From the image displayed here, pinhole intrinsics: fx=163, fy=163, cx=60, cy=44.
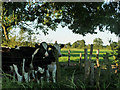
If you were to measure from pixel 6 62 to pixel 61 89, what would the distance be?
4546 millimetres

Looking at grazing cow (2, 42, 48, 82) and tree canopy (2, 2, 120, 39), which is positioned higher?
tree canopy (2, 2, 120, 39)

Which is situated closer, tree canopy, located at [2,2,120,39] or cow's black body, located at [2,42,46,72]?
cow's black body, located at [2,42,46,72]

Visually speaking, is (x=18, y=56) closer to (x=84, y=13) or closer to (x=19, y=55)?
(x=19, y=55)

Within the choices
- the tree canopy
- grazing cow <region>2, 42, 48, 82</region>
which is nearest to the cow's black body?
grazing cow <region>2, 42, 48, 82</region>

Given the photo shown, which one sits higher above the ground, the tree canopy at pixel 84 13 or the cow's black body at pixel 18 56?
the tree canopy at pixel 84 13

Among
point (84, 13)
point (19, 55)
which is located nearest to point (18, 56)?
point (19, 55)

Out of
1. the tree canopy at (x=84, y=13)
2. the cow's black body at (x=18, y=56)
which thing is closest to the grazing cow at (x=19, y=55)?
the cow's black body at (x=18, y=56)

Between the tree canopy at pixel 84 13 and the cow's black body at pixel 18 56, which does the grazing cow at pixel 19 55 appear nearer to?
the cow's black body at pixel 18 56

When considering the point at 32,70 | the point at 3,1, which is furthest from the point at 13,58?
the point at 3,1

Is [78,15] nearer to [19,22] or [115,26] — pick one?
[115,26]

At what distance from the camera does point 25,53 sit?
711 cm

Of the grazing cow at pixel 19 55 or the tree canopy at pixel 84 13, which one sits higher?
the tree canopy at pixel 84 13

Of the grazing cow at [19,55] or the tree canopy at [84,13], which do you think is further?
the tree canopy at [84,13]

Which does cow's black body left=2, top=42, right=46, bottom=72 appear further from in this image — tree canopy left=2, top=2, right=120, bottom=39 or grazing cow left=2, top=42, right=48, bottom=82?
tree canopy left=2, top=2, right=120, bottom=39
